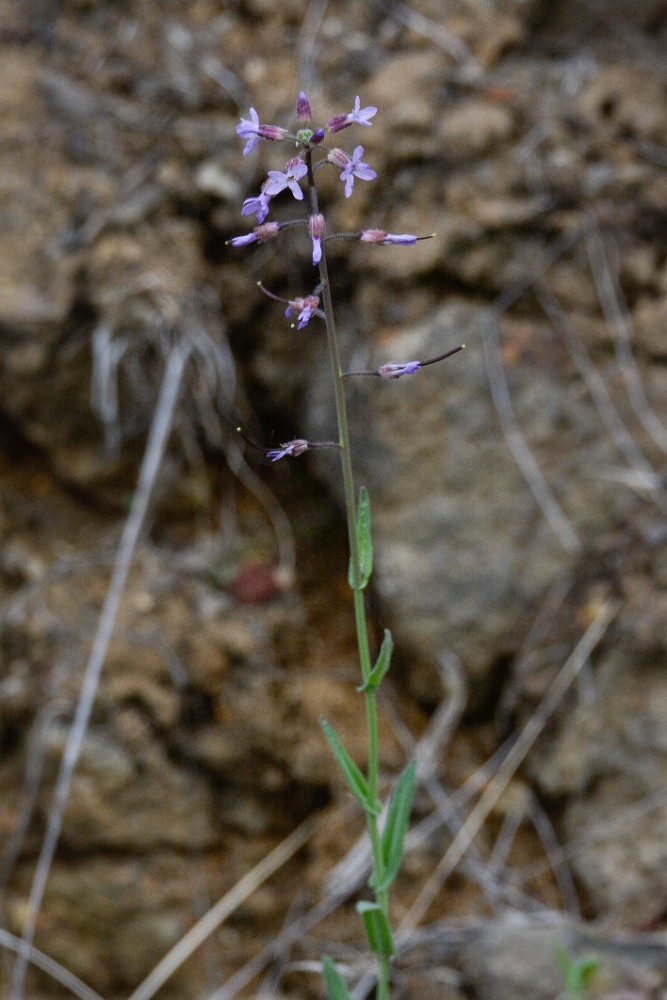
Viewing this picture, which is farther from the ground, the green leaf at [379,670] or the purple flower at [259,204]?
the purple flower at [259,204]

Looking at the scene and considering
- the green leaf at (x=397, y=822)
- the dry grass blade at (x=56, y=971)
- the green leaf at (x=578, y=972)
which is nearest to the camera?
the green leaf at (x=397, y=822)

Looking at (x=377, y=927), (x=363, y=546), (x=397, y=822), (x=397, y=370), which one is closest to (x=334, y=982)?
(x=377, y=927)

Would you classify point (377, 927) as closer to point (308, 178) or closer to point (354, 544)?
point (354, 544)

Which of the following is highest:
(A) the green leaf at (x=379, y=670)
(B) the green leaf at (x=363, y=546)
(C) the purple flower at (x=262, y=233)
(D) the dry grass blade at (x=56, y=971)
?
(C) the purple flower at (x=262, y=233)

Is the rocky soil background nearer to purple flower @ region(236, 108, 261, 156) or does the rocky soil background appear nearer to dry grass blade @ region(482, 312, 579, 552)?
dry grass blade @ region(482, 312, 579, 552)

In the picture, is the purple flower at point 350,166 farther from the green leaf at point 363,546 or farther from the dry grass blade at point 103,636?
the dry grass blade at point 103,636

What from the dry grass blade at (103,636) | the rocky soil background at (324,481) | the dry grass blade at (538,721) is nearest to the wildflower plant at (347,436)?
the rocky soil background at (324,481)
